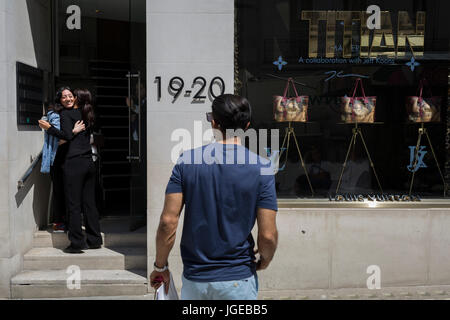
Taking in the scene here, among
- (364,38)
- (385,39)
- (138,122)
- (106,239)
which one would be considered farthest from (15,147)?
(385,39)

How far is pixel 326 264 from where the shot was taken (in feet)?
17.9

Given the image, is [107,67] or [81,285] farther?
[107,67]

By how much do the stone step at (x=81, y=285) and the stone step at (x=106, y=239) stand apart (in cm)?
52

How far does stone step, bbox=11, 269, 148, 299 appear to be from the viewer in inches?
209

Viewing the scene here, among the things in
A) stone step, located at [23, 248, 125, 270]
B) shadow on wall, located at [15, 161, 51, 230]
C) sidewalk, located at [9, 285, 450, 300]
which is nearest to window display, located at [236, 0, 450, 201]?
sidewalk, located at [9, 285, 450, 300]

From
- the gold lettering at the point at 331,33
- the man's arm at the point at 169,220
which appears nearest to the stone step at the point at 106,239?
the gold lettering at the point at 331,33

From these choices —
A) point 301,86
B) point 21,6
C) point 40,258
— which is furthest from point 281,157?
point 21,6

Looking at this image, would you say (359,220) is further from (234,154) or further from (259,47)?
(234,154)

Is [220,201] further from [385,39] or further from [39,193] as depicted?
[39,193]

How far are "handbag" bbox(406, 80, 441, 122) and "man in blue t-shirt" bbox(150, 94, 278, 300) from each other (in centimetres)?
369

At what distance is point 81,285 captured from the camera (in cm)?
535

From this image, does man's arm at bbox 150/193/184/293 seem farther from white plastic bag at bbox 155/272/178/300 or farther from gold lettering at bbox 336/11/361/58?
gold lettering at bbox 336/11/361/58

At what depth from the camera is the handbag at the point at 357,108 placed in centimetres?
575

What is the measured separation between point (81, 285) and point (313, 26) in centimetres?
382
